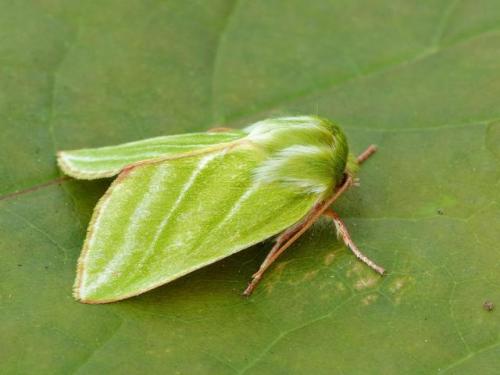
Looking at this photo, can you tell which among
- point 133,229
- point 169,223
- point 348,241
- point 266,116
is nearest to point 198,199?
point 169,223

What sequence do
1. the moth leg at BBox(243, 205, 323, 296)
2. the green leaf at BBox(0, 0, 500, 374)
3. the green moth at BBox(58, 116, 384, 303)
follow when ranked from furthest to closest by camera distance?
the moth leg at BBox(243, 205, 323, 296) < the green moth at BBox(58, 116, 384, 303) < the green leaf at BBox(0, 0, 500, 374)

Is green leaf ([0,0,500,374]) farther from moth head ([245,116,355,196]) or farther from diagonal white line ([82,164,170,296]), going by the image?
moth head ([245,116,355,196])

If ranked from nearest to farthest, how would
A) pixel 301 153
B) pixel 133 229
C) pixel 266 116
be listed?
1. pixel 133 229
2. pixel 301 153
3. pixel 266 116

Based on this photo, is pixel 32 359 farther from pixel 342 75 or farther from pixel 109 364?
pixel 342 75

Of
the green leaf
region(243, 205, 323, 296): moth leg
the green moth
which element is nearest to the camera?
the green leaf

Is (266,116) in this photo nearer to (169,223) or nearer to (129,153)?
(129,153)

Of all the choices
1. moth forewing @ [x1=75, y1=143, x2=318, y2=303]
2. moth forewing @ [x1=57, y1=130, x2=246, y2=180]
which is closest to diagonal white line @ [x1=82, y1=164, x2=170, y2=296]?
moth forewing @ [x1=75, y1=143, x2=318, y2=303]

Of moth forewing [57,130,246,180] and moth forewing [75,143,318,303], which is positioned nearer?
moth forewing [75,143,318,303]
